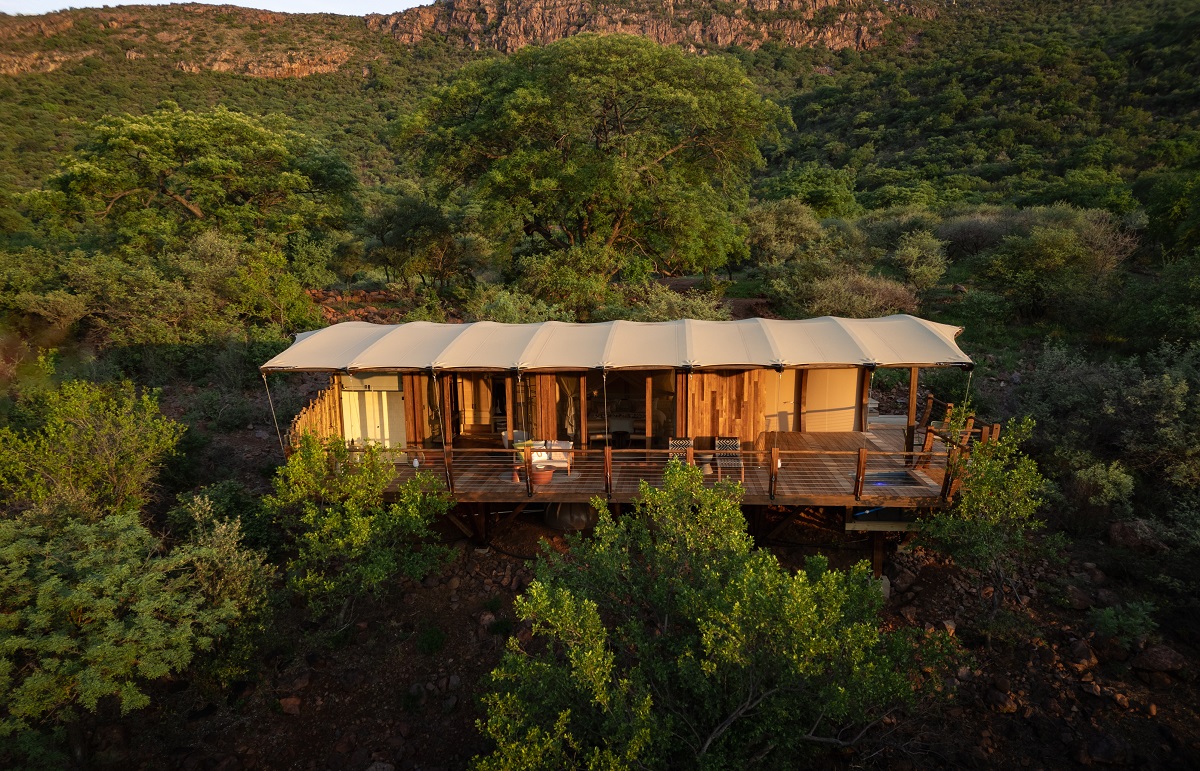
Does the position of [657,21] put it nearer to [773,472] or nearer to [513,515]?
[513,515]

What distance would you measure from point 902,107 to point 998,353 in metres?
40.5

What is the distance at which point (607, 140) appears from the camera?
19.6 meters

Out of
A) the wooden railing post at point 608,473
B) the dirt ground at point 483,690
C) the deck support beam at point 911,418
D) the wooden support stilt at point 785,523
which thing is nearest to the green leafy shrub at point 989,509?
the dirt ground at point 483,690

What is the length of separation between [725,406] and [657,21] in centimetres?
8694

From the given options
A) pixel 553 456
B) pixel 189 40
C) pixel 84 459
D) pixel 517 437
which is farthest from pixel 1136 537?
pixel 189 40

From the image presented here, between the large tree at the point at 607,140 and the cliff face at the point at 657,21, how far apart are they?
218 ft

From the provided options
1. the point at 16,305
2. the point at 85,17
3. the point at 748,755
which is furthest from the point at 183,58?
the point at 748,755

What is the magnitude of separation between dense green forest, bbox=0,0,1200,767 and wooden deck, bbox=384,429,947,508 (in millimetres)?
1008

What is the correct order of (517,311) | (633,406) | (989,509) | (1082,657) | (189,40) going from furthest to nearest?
(189,40) < (517,311) < (633,406) < (989,509) < (1082,657)

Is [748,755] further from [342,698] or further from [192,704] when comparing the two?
[192,704]

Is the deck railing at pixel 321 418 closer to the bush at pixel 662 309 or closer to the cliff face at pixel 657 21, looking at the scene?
the bush at pixel 662 309

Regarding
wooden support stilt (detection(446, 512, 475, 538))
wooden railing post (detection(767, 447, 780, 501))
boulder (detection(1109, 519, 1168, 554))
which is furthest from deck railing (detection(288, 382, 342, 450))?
boulder (detection(1109, 519, 1168, 554))

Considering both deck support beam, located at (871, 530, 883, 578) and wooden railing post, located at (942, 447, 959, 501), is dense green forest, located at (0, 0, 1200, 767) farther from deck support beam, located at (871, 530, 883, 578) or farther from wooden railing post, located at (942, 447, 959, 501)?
deck support beam, located at (871, 530, 883, 578)

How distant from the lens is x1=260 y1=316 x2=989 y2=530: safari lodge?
9367 millimetres
